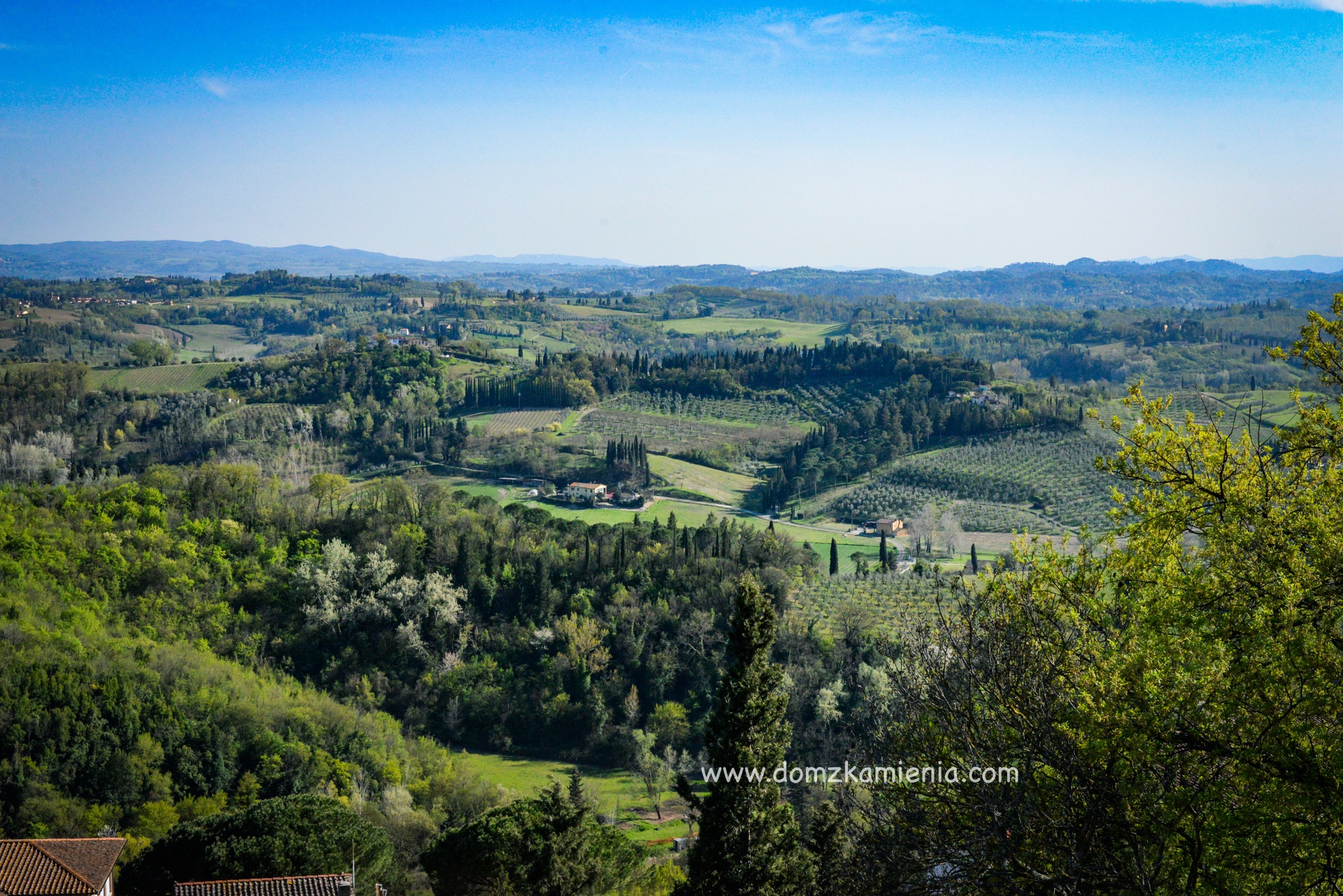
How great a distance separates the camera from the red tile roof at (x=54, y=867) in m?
23.4

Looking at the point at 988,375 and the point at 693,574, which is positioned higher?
the point at 988,375

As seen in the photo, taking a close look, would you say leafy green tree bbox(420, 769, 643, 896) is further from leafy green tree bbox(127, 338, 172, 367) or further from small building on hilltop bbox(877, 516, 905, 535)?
leafy green tree bbox(127, 338, 172, 367)

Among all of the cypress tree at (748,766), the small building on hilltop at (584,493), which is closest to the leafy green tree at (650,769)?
the cypress tree at (748,766)

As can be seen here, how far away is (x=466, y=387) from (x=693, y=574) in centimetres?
7054

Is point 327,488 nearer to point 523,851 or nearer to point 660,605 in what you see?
point 660,605

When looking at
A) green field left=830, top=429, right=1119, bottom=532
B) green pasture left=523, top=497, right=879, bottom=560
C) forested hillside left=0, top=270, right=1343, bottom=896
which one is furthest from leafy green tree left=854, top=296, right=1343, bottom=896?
green field left=830, top=429, right=1119, bottom=532

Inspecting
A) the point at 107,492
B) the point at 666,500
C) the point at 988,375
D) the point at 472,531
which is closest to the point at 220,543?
the point at 107,492

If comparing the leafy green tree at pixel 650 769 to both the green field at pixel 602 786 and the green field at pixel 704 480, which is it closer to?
the green field at pixel 602 786

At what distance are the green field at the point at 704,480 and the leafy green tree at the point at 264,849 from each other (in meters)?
61.6

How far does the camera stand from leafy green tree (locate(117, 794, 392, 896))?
26.1 meters

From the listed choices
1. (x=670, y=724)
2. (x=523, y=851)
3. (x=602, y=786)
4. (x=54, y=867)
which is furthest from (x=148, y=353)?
(x=523, y=851)

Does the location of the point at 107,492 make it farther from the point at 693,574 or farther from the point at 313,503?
the point at 693,574

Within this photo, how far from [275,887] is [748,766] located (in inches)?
574

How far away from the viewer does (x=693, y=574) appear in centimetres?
5466
